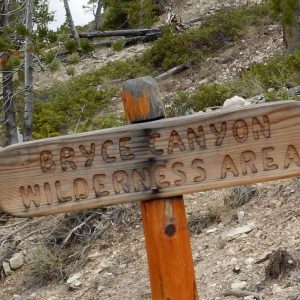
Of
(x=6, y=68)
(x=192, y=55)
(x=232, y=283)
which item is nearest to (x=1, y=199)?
(x=232, y=283)

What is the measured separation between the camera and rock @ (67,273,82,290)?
498cm

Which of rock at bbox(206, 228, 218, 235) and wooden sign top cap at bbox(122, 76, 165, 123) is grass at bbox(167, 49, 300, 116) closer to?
rock at bbox(206, 228, 218, 235)

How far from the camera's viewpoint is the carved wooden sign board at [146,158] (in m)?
2.19

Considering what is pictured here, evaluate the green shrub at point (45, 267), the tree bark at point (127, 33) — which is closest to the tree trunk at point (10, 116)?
the green shrub at point (45, 267)

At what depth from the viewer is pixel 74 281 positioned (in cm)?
504

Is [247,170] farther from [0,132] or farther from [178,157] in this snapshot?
[0,132]

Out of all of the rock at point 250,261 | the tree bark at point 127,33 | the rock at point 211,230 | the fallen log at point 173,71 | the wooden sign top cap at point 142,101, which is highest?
the tree bark at point 127,33

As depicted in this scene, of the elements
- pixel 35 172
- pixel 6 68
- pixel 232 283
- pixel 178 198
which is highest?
pixel 6 68

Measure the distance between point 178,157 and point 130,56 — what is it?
13.7 m

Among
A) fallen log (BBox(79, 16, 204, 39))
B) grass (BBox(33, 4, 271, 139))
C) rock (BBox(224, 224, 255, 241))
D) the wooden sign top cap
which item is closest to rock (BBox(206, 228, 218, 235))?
rock (BBox(224, 224, 255, 241))

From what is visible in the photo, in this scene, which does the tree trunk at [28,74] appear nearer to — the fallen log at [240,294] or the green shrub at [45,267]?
the green shrub at [45,267]

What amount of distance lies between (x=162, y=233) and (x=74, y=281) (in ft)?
9.50

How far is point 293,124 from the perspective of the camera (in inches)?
86.7

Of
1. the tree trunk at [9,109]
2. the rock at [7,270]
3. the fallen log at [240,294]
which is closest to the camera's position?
the fallen log at [240,294]
